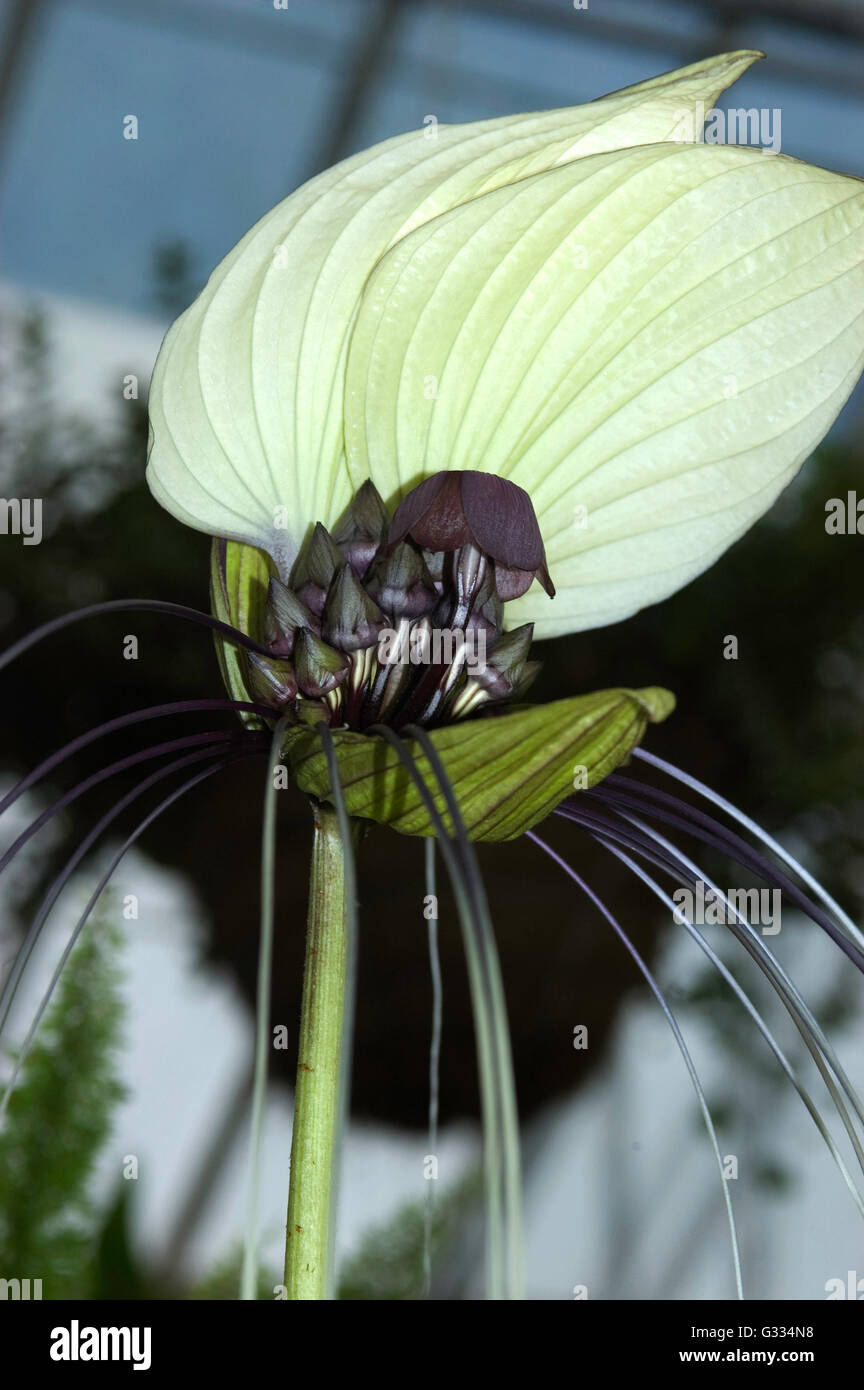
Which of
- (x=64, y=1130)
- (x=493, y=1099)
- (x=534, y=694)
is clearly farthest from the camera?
(x=534, y=694)

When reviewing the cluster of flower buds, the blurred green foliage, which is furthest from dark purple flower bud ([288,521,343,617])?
the blurred green foliage

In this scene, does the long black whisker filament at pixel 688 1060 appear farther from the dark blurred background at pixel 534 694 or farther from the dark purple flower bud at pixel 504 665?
the dark blurred background at pixel 534 694

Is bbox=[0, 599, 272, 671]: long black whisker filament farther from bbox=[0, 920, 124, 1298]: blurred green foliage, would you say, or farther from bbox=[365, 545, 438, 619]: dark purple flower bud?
bbox=[0, 920, 124, 1298]: blurred green foliage

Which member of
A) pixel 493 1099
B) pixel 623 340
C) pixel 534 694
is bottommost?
pixel 493 1099

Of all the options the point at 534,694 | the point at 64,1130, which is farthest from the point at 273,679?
the point at 534,694

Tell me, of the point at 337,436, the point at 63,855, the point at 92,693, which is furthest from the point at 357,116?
the point at 337,436

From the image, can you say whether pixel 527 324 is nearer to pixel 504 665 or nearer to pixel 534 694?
pixel 504 665

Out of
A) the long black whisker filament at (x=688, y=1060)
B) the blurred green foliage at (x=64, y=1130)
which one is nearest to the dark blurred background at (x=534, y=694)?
the blurred green foliage at (x=64, y=1130)
